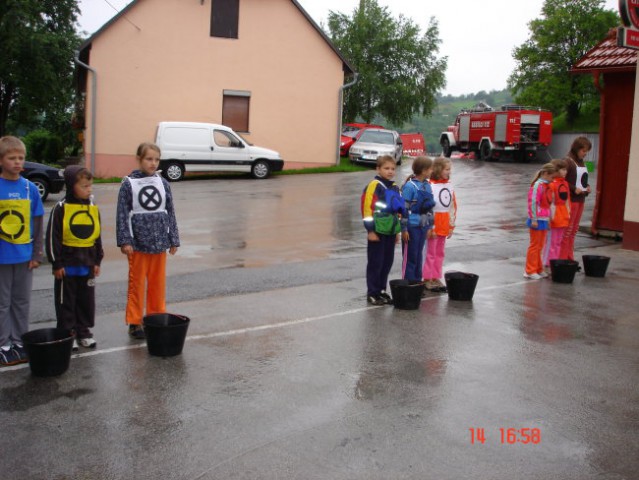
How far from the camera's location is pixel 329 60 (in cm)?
2995

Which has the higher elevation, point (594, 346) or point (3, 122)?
point (3, 122)

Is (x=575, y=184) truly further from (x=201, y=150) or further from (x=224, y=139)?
(x=224, y=139)

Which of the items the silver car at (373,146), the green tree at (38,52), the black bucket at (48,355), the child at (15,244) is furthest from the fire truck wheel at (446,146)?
the black bucket at (48,355)

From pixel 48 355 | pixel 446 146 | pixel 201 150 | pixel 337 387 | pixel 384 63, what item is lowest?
pixel 337 387

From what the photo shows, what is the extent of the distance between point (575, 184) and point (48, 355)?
779 cm

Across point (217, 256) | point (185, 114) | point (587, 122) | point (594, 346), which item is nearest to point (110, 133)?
point (185, 114)

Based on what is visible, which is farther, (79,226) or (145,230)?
(145,230)

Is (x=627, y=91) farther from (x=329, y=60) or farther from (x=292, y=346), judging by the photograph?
(x=329, y=60)

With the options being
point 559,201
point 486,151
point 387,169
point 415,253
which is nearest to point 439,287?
point 415,253

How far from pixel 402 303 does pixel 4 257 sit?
3966 mm

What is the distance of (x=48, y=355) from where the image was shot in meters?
5.26

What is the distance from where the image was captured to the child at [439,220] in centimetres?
858

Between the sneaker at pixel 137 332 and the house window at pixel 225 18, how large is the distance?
76.5ft

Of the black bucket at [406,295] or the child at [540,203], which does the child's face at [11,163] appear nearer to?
the black bucket at [406,295]
